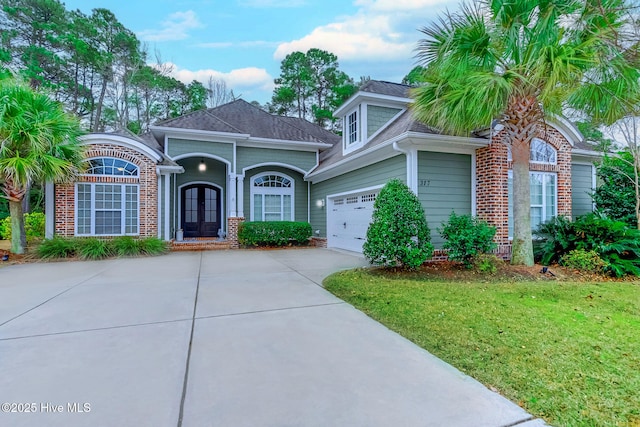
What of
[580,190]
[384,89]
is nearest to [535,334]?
[384,89]

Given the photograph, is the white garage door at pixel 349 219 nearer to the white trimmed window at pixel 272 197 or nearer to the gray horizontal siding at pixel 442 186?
the gray horizontal siding at pixel 442 186

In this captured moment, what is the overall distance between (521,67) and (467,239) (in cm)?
354

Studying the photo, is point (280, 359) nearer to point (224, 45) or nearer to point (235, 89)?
point (224, 45)

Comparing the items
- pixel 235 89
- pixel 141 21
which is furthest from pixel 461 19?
pixel 235 89

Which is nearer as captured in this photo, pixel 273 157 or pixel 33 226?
pixel 33 226

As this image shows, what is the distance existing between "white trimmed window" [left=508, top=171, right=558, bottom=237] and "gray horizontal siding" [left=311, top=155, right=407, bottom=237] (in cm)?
393

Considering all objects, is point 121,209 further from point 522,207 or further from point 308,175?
point 522,207

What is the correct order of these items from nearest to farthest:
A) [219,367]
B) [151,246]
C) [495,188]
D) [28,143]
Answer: [219,367], [495,188], [28,143], [151,246]

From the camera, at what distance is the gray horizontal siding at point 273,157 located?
42.9 ft

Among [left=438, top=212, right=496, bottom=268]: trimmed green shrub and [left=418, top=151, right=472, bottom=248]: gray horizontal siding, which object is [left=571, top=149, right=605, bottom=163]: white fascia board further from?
[left=438, top=212, right=496, bottom=268]: trimmed green shrub

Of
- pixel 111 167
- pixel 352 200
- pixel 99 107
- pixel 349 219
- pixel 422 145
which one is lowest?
pixel 349 219

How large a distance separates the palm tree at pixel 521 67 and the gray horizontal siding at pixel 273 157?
7.33 m

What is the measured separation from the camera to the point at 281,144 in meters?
13.5

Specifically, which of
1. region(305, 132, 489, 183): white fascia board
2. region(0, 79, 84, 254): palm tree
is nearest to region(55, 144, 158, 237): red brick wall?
region(0, 79, 84, 254): palm tree
